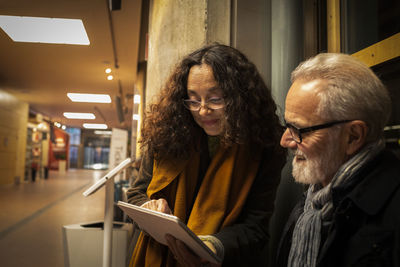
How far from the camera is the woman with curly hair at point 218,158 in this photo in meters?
1.33

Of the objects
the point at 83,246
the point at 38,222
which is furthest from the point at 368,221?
the point at 38,222

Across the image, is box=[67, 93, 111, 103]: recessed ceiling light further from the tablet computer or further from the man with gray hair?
the man with gray hair

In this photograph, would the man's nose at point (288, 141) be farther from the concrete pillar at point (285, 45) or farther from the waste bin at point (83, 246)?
the waste bin at point (83, 246)

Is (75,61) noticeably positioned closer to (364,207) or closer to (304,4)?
(304,4)

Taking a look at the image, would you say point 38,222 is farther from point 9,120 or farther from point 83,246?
point 83,246

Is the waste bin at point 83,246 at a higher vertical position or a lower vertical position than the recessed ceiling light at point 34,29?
lower

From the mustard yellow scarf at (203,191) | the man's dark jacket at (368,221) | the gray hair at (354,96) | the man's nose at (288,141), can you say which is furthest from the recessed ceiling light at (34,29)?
the man's dark jacket at (368,221)

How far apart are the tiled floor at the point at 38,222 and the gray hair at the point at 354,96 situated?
3.50m

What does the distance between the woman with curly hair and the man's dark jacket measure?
1.62ft

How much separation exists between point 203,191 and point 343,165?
625mm

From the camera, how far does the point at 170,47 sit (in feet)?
7.41

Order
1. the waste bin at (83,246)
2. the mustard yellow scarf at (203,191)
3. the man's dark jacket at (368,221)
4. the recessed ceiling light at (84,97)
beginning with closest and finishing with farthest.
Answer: the man's dark jacket at (368,221)
the mustard yellow scarf at (203,191)
the waste bin at (83,246)
the recessed ceiling light at (84,97)

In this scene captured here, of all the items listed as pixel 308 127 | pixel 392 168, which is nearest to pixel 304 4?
pixel 308 127

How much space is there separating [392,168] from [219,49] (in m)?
0.90
